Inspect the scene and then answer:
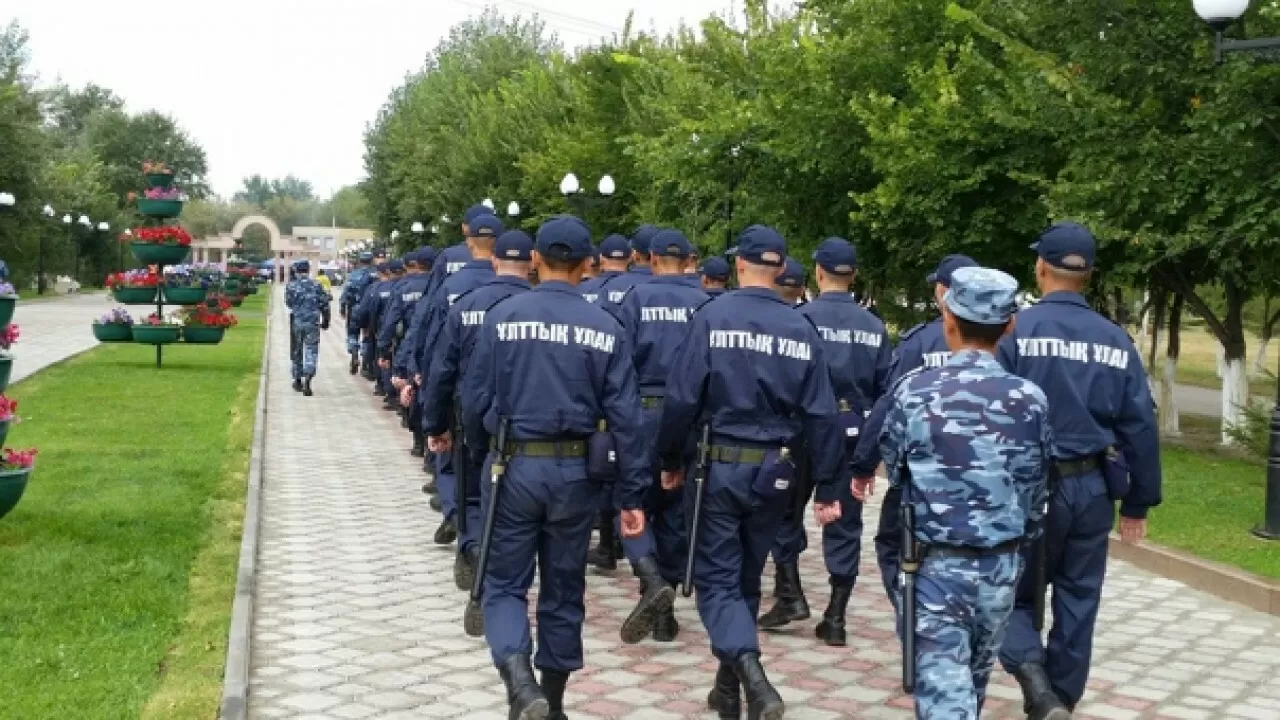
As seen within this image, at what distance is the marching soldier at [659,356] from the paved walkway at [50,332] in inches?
360

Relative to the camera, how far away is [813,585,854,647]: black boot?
8.00 m

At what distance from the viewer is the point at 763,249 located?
6.89 meters

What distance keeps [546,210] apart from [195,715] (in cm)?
3175

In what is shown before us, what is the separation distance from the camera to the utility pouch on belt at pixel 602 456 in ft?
20.4

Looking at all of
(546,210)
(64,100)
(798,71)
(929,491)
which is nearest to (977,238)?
(798,71)

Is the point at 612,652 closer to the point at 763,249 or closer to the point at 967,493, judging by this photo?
the point at 763,249

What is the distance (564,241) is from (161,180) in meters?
20.4

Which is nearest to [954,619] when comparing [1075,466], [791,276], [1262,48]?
[1075,466]

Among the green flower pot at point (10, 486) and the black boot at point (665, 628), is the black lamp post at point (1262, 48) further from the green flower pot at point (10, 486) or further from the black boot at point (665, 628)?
the green flower pot at point (10, 486)

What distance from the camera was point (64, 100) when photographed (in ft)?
406

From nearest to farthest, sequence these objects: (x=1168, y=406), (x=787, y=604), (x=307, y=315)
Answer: (x=787, y=604) < (x=307, y=315) < (x=1168, y=406)

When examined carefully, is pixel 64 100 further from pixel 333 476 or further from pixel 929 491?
pixel 929 491

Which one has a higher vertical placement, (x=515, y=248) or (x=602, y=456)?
(x=515, y=248)

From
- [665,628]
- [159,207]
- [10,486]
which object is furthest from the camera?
[159,207]
